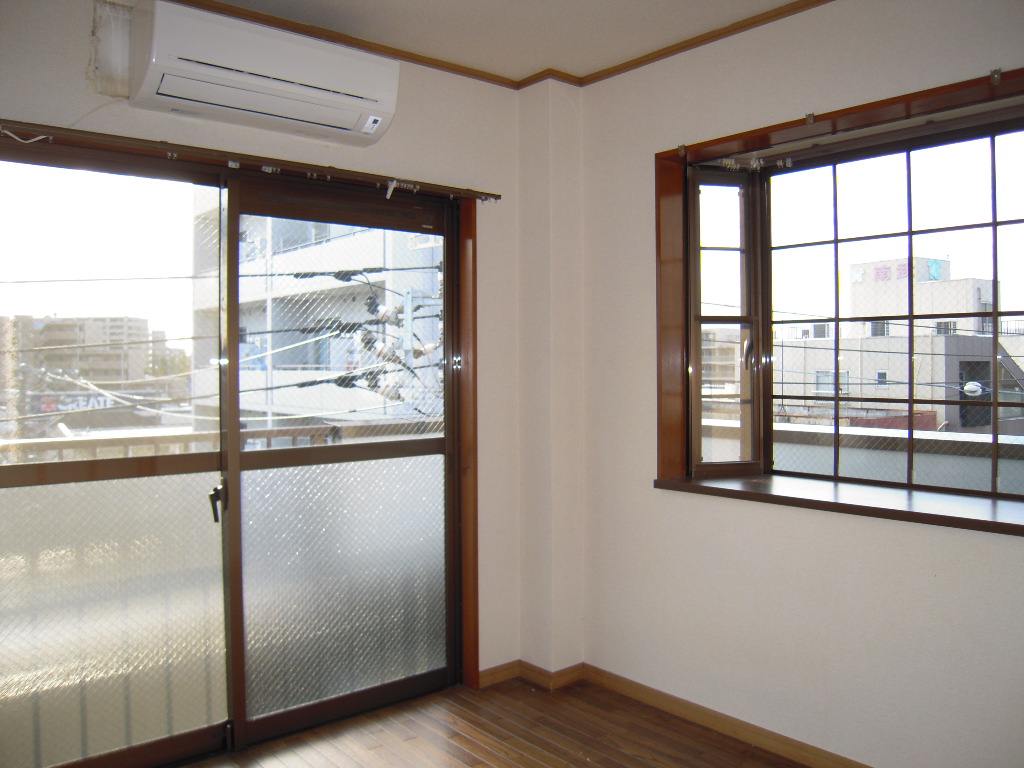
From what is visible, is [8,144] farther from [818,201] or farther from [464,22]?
[818,201]

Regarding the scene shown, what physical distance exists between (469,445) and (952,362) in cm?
199

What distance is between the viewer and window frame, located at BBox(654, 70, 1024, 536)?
2.47 meters

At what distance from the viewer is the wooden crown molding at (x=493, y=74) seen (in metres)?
2.76

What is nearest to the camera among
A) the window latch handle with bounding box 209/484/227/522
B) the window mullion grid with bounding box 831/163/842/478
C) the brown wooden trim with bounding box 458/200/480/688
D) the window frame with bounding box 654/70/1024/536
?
the window frame with bounding box 654/70/1024/536

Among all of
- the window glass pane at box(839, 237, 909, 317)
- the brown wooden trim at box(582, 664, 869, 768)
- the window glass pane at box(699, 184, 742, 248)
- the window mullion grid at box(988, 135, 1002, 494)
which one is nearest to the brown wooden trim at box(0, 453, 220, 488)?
the brown wooden trim at box(582, 664, 869, 768)

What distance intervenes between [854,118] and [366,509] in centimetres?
245

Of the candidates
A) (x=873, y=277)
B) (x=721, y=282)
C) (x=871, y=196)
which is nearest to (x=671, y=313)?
(x=721, y=282)

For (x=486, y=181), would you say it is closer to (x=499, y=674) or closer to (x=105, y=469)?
(x=105, y=469)

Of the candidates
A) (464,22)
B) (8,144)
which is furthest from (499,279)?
(8,144)

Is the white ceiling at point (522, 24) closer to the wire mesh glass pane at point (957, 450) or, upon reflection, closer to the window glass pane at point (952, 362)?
the window glass pane at point (952, 362)

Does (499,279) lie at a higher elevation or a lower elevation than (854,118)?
lower

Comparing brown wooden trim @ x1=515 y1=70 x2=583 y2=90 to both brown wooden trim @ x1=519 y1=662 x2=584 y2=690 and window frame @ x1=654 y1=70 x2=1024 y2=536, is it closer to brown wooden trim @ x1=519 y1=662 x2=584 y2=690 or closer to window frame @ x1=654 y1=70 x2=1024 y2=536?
window frame @ x1=654 y1=70 x2=1024 y2=536

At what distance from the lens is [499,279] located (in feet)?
11.7

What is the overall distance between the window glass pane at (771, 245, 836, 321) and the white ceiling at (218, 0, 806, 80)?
993mm
